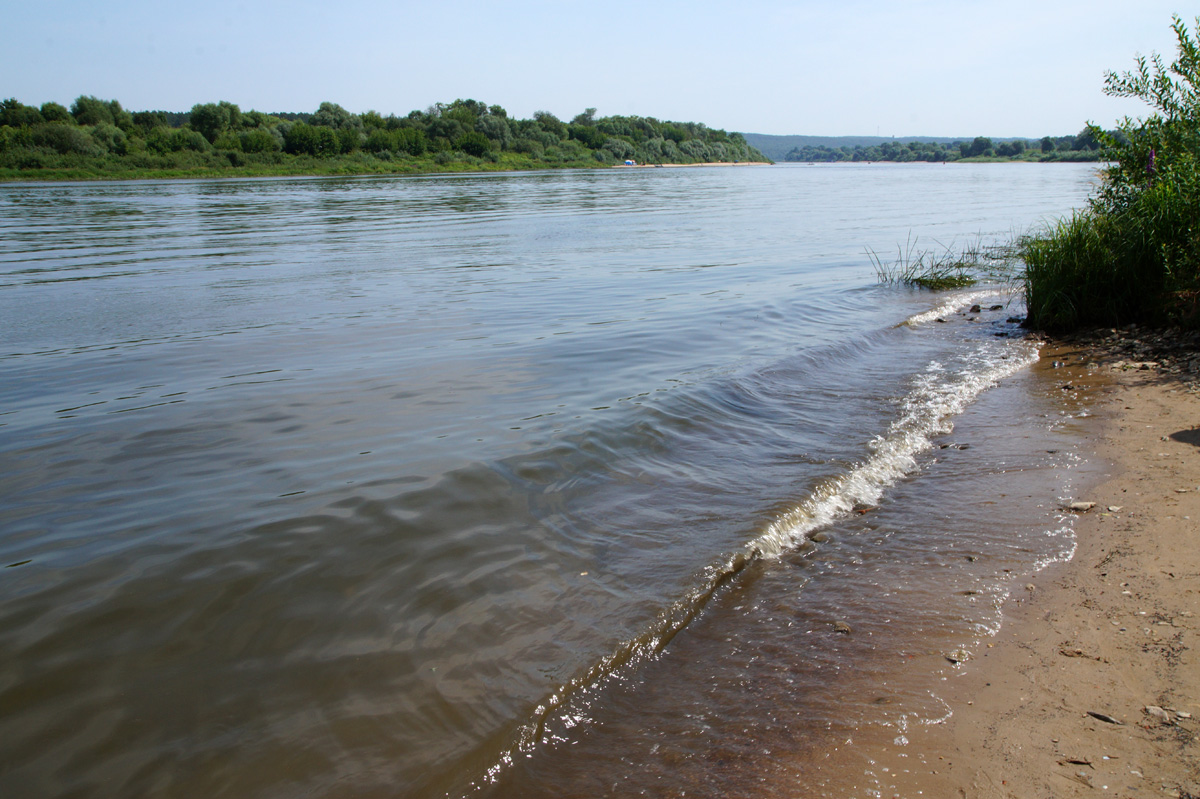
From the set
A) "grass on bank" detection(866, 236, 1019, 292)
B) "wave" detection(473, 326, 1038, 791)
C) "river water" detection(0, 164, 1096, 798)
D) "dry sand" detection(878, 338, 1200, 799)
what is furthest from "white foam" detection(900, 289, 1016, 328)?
"dry sand" detection(878, 338, 1200, 799)

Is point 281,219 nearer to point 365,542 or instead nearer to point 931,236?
point 931,236

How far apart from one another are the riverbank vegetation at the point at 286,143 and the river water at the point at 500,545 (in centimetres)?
7619

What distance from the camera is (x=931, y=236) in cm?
2231

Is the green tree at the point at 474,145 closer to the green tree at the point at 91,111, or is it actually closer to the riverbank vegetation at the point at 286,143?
the riverbank vegetation at the point at 286,143

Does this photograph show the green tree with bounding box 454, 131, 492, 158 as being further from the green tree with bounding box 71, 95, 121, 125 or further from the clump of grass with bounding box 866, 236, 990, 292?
the clump of grass with bounding box 866, 236, 990, 292

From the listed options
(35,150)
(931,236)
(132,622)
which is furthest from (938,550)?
(35,150)

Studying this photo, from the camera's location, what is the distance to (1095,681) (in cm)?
300

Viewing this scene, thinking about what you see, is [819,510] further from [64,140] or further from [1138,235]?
[64,140]

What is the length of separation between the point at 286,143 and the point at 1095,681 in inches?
4022

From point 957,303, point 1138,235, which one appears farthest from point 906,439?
point 957,303

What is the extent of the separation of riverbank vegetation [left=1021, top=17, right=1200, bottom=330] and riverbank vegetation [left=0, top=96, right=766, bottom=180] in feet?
263

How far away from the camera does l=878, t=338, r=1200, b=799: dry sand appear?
2520 millimetres

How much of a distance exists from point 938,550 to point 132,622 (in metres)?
4.43

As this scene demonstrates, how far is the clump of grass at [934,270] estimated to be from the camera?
14680mm
